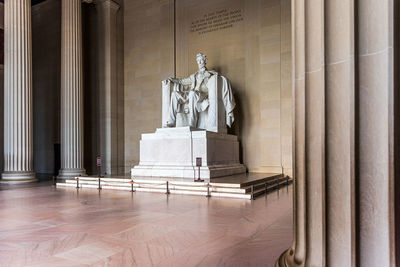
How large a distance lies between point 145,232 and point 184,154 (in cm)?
534

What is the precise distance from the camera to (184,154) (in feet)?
30.2

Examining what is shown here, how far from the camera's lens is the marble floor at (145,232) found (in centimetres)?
297

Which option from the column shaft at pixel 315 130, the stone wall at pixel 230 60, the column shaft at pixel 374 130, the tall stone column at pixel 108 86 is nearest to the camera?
the column shaft at pixel 374 130

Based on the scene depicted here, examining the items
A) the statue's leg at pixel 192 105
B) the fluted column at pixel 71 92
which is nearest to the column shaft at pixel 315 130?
the statue's leg at pixel 192 105

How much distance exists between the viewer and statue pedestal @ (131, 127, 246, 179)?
350 inches

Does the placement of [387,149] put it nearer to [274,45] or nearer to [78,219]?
[78,219]

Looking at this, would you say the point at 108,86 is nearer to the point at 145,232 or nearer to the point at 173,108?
the point at 173,108

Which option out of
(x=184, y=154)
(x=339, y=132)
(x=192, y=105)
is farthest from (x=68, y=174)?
(x=339, y=132)

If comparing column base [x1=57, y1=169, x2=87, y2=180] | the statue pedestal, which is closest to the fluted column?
column base [x1=57, y1=169, x2=87, y2=180]

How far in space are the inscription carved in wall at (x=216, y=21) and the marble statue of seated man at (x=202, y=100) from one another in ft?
9.21

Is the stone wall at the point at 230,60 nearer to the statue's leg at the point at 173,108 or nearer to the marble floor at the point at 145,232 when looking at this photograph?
the statue's leg at the point at 173,108

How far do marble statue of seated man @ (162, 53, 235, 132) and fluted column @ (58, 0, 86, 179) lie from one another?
369cm

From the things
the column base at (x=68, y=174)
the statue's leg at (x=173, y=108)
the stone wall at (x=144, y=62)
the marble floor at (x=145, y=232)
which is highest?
the stone wall at (x=144, y=62)

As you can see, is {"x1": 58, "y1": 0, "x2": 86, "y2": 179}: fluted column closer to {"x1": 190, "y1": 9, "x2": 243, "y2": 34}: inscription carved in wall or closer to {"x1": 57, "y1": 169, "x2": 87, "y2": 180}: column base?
{"x1": 57, "y1": 169, "x2": 87, "y2": 180}: column base
